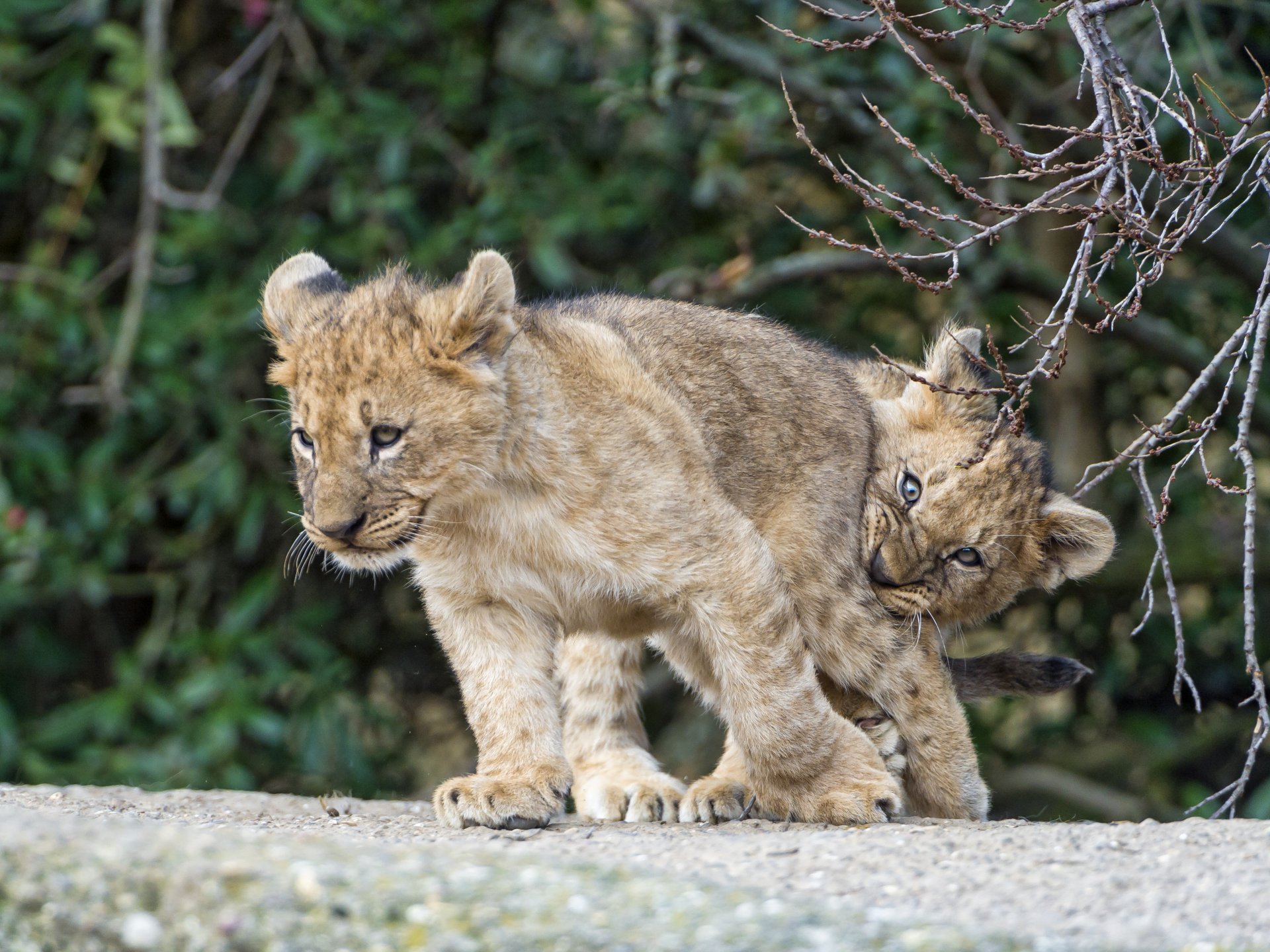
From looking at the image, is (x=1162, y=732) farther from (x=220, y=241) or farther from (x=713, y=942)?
(x=713, y=942)

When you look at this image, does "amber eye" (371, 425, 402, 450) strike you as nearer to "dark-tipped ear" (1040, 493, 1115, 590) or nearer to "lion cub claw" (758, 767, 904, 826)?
"lion cub claw" (758, 767, 904, 826)

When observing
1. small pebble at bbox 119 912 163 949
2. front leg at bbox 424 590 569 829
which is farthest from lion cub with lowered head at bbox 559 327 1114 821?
small pebble at bbox 119 912 163 949

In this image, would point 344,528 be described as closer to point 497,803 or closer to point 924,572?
point 497,803

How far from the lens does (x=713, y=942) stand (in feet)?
9.40

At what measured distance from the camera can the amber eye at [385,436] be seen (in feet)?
14.2

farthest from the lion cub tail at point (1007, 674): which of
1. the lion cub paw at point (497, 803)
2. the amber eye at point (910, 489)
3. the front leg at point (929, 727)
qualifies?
the lion cub paw at point (497, 803)

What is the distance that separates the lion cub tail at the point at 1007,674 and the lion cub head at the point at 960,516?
0.77ft

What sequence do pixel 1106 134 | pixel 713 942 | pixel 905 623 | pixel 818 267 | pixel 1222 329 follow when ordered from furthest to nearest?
pixel 1222 329 < pixel 818 267 < pixel 905 623 < pixel 1106 134 < pixel 713 942

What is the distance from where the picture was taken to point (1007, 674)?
225 inches

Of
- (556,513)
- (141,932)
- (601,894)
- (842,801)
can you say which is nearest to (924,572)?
(842,801)

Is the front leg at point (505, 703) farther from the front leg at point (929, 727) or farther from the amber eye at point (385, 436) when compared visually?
the front leg at point (929, 727)

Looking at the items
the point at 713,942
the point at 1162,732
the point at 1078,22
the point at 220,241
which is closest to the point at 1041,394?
the point at 1162,732

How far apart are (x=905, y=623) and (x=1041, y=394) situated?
3.70m

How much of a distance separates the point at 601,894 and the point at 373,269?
4.99m
